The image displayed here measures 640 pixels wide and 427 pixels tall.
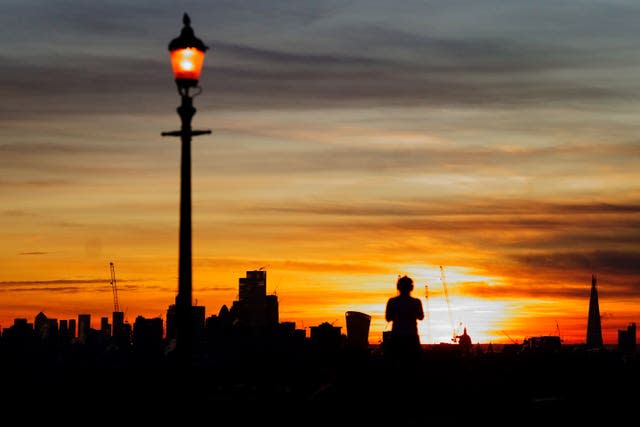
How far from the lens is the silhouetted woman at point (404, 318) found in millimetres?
23188

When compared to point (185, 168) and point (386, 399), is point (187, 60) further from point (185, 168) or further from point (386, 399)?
point (386, 399)

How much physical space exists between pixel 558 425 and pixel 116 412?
39.7ft

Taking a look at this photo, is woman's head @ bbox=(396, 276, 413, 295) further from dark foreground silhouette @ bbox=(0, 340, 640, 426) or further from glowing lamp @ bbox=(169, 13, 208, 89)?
glowing lamp @ bbox=(169, 13, 208, 89)

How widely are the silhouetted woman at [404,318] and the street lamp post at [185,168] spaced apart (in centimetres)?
568

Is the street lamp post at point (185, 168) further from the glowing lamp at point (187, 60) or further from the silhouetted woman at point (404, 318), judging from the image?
the silhouetted woman at point (404, 318)

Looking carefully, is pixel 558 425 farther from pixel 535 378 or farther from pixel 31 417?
pixel 535 378

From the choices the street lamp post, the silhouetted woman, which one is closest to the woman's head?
the silhouetted woman

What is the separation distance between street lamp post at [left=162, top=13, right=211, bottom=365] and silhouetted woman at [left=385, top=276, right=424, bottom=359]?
5684 mm

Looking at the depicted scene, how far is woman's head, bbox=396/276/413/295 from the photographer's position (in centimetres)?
2322

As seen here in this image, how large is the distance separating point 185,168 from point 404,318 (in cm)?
642

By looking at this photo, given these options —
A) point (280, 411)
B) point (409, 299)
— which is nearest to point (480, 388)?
point (280, 411)

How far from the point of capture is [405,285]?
2330 cm

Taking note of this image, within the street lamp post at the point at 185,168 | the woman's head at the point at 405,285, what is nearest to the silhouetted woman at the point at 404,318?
the woman's head at the point at 405,285

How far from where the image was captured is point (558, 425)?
69.9ft
